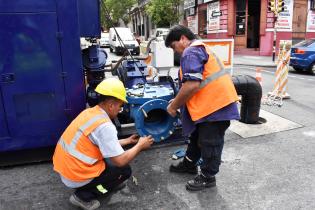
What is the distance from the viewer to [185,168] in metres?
4.05

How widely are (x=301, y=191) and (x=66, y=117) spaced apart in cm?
296

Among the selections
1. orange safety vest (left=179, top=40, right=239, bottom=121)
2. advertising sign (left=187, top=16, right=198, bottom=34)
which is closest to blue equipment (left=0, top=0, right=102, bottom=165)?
orange safety vest (left=179, top=40, right=239, bottom=121)

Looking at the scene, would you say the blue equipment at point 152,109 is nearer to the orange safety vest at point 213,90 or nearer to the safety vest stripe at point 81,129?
the orange safety vest at point 213,90

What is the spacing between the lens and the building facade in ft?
70.8

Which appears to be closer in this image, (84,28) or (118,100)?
(118,100)

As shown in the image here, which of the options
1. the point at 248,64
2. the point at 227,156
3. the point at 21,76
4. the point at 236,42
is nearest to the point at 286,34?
the point at 236,42

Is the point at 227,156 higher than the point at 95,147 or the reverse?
the reverse

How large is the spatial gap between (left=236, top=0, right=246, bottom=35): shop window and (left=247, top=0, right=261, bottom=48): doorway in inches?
31.1

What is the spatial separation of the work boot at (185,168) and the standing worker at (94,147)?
1019mm

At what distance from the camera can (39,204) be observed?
3436mm

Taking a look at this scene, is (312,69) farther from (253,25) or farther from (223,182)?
(253,25)

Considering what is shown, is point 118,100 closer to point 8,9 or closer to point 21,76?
point 21,76

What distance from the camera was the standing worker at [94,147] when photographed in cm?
290

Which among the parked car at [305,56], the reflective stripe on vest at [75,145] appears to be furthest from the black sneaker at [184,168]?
the parked car at [305,56]
